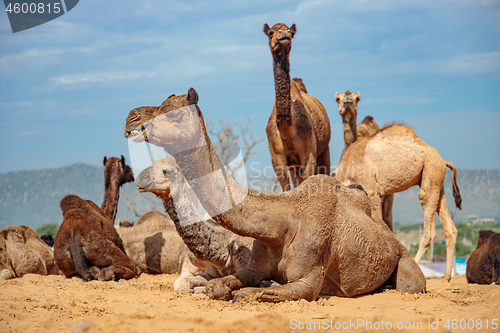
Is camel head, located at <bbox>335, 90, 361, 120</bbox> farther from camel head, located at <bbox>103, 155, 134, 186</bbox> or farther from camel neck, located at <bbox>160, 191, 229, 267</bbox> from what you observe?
camel head, located at <bbox>103, 155, 134, 186</bbox>

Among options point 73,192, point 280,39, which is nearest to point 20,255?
point 280,39

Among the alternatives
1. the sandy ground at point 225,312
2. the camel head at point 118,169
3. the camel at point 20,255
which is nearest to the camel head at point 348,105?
the sandy ground at point 225,312

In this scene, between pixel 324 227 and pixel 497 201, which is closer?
pixel 324 227

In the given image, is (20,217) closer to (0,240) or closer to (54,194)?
(54,194)

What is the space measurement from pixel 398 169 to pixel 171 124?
6.32 metres

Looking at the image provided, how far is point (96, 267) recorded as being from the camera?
840cm

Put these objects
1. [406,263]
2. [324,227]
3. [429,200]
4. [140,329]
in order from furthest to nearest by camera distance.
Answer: [429,200], [406,263], [324,227], [140,329]

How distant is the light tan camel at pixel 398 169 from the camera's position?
9.53 m

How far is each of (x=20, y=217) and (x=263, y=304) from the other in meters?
143

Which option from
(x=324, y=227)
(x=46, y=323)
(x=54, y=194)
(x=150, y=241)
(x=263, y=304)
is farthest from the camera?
(x=54, y=194)

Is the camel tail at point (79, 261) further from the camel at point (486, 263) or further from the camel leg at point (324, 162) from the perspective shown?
the camel at point (486, 263)

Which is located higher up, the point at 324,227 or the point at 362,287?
the point at 324,227

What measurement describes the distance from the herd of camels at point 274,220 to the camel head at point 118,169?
160 centimetres

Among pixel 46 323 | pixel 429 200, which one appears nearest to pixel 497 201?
pixel 429 200
